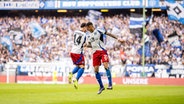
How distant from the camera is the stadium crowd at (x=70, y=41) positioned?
4009 centimetres

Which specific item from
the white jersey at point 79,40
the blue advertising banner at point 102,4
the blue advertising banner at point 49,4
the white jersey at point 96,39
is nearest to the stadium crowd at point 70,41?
the blue advertising banner at point 102,4

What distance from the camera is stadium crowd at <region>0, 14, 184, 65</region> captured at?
4009cm

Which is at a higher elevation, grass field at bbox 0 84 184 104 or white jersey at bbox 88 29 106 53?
white jersey at bbox 88 29 106 53

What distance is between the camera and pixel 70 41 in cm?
4266

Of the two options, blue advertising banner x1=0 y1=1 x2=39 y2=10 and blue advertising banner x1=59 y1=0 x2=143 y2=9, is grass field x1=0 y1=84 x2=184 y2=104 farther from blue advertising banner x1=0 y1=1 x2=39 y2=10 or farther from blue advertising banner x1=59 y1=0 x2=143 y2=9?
blue advertising banner x1=0 y1=1 x2=39 y2=10

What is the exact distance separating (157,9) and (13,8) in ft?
41.7

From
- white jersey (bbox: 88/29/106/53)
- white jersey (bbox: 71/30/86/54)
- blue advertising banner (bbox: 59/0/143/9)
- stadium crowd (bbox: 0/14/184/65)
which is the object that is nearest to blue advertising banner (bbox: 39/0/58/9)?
blue advertising banner (bbox: 59/0/143/9)

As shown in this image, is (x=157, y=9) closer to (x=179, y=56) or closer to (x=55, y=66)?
(x=179, y=56)

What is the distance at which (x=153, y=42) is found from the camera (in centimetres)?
4162

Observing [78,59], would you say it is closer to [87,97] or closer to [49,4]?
[87,97]

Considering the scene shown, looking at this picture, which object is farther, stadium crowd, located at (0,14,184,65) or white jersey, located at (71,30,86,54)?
stadium crowd, located at (0,14,184,65)

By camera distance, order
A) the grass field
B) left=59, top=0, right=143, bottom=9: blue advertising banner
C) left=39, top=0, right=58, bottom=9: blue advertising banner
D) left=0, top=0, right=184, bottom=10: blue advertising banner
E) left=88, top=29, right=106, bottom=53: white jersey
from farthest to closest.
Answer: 1. left=39, top=0, right=58, bottom=9: blue advertising banner
2. left=59, top=0, right=143, bottom=9: blue advertising banner
3. left=0, top=0, right=184, bottom=10: blue advertising banner
4. left=88, top=29, right=106, bottom=53: white jersey
5. the grass field

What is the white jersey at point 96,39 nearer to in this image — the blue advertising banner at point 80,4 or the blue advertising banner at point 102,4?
the blue advertising banner at point 80,4

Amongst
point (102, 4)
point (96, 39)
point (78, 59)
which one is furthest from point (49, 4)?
point (96, 39)
